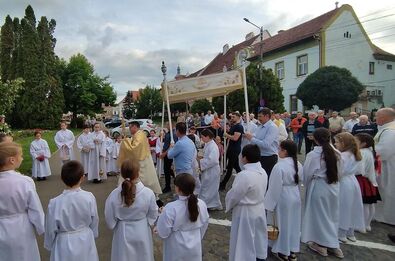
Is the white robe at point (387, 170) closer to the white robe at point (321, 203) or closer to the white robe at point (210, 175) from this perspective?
the white robe at point (321, 203)

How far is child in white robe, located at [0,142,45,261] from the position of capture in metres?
3.79

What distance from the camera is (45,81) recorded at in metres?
35.9

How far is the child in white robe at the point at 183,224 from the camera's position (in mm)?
3947

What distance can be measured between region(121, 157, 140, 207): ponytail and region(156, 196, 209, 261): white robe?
39cm

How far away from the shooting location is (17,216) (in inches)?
152

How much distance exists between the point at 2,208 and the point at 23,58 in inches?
1383

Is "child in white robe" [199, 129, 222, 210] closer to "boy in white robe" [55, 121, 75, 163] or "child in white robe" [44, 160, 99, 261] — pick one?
"child in white robe" [44, 160, 99, 261]

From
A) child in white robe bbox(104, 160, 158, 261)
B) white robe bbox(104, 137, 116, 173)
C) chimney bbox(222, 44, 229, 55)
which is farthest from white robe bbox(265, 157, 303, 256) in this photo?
chimney bbox(222, 44, 229, 55)

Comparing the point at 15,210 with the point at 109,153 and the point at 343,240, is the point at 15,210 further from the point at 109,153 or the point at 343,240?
the point at 109,153

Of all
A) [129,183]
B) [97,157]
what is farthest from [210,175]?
[97,157]

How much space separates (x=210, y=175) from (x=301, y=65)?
27.7 metres

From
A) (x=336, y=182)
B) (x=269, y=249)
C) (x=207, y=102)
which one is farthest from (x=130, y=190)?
(x=207, y=102)

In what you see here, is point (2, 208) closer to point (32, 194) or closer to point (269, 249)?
point (32, 194)

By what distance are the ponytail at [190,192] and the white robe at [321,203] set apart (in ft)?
7.10
